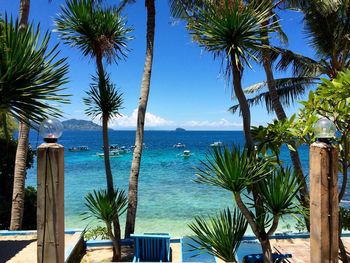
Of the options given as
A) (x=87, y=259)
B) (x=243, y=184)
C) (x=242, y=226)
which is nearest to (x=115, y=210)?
(x=87, y=259)

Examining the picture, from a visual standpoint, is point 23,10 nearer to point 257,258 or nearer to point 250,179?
point 250,179

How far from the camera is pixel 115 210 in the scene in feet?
20.9

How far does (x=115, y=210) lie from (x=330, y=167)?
4.85 meters

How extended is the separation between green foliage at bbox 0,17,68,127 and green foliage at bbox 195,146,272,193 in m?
1.99

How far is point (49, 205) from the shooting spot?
7.89 feet

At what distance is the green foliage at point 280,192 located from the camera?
3516 millimetres

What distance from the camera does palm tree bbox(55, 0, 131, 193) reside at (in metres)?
6.54

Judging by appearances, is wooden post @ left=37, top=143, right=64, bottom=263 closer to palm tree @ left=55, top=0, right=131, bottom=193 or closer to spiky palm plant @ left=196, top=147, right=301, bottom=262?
spiky palm plant @ left=196, top=147, right=301, bottom=262

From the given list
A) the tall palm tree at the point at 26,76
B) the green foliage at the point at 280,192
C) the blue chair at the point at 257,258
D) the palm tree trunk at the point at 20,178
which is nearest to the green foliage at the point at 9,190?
the palm tree trunk at the point at 20,178

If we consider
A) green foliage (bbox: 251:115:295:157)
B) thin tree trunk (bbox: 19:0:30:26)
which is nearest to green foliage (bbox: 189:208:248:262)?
green foliage (bbox: 251:115:295:157)

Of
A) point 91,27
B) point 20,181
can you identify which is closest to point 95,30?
point 91,27

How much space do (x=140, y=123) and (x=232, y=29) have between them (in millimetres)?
3900

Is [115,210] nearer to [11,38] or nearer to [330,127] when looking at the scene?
[11,38]

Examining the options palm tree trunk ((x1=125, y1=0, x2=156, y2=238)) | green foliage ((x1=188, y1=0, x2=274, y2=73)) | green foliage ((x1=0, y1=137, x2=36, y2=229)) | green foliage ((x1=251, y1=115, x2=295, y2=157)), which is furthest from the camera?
green foliage ((x1=0, y1=137, x2=36, y2=229))
